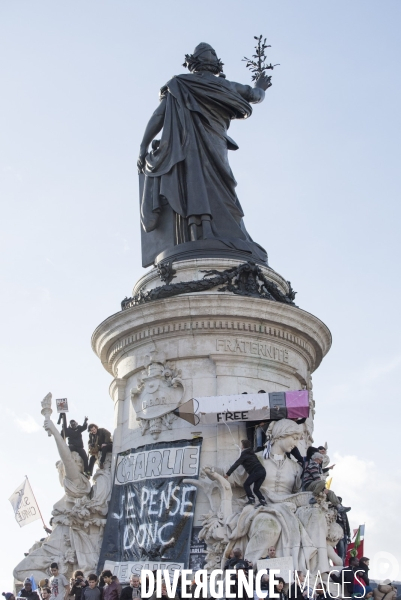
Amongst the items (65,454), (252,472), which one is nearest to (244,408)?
(252,472)

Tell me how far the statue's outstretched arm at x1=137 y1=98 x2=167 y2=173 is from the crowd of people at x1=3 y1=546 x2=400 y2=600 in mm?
10894

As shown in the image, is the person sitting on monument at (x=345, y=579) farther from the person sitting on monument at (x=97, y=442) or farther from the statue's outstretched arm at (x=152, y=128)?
the statue's outstretched arm at (x=152, y=128)

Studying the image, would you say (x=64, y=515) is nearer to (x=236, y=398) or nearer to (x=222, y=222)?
(x=236, y=398)

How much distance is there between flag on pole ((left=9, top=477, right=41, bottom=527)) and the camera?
20938 mm

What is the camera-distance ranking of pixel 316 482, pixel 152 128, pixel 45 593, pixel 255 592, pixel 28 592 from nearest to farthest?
pixel 255 592 → pixel 45 593 → pixel 316 482 → pixel 28 592 → pixel 152 128

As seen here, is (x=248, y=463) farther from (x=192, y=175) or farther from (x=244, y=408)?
(x=192, y=175)

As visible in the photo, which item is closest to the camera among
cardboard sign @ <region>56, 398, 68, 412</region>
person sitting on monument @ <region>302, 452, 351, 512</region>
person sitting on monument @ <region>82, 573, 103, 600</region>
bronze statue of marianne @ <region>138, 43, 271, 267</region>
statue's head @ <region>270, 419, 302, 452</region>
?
person sitting on monument @ <region>82, 573, 103, 600</region>

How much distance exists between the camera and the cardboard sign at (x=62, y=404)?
20203 mm

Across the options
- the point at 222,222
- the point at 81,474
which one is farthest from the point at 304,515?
the point at 222,222

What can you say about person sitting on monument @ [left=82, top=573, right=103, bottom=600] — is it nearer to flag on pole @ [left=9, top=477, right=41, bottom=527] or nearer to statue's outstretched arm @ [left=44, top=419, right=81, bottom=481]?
statue's outstretched arm @ [left=44, top=419, right=81, bottom=481]

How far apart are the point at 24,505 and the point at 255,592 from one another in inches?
332

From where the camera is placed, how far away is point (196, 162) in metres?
22.7

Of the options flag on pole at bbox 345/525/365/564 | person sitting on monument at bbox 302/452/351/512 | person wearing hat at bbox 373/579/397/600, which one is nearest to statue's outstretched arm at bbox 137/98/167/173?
person sitting on monument at bbox 302/452/351/512

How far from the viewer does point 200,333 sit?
19141 millimetres
